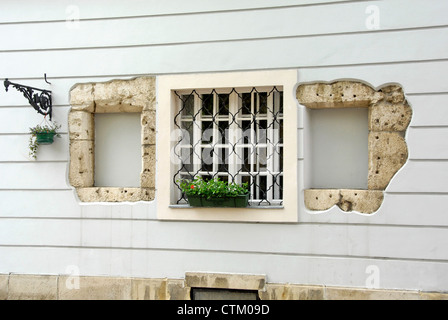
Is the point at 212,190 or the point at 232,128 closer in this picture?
the point at 212,190

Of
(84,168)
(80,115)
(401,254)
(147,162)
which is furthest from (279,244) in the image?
(80,115)

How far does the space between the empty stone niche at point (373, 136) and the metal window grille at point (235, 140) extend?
467 mm

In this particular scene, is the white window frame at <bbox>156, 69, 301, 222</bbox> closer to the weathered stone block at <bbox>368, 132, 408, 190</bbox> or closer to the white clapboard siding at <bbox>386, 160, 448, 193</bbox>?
the weathered stone block at <bbox>368, 132, 408, 190</bbox>

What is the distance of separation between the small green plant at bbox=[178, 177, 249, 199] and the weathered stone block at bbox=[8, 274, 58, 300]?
76.7 inches

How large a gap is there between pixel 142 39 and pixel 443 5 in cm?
314

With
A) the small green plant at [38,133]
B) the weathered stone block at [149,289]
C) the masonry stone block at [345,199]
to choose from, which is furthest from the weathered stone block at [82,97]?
the masonry stone block at [345,199]

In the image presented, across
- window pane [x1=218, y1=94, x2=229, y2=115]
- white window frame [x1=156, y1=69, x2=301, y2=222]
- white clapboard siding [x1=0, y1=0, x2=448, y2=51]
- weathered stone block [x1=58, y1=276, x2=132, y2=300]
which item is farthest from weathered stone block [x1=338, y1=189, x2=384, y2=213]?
weathered stone block [x1=58, y1=276, x2=132, y2=300]

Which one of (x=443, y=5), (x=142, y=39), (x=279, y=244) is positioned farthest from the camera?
(x=142, y=39)

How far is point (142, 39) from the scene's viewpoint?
4871mm

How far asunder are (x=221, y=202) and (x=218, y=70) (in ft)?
4.70

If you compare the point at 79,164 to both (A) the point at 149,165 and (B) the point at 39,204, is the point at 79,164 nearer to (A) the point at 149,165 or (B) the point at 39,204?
(B) the point at 39,204

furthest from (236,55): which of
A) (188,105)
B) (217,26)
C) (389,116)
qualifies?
(389,116)

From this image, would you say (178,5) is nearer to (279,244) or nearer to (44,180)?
(44,180)

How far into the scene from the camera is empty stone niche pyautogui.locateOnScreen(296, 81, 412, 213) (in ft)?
14.3
